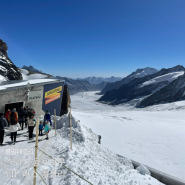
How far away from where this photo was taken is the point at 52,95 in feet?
50.6

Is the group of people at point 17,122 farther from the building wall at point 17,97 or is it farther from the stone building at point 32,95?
the stone building at point 32,95

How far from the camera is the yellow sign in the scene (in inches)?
578

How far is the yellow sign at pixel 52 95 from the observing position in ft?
48.2

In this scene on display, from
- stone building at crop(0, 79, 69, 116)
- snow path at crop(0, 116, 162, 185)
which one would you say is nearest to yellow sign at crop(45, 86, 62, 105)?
stone building at crop(0, 79, 69, 116)

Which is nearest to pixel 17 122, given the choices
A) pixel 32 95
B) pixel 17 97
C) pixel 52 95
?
pixel 17 97

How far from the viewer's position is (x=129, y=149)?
11570 millimetres

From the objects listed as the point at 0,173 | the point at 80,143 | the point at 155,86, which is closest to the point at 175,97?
the point at 155,86

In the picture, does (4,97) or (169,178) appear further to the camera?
(4,97)

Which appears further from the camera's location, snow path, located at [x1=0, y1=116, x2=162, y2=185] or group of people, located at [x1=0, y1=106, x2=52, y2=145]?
group of people, located at [x1=0, y1=106, x2=52, y2=145]

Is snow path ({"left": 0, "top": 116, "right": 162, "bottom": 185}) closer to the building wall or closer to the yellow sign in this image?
the building wall

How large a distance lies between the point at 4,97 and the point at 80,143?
24.6ft

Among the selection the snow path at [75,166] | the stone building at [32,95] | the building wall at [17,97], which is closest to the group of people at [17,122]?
the snow path at [75,166]

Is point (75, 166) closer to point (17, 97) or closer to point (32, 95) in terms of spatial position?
point (17, 97)

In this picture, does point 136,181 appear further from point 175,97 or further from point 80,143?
point 175,97
